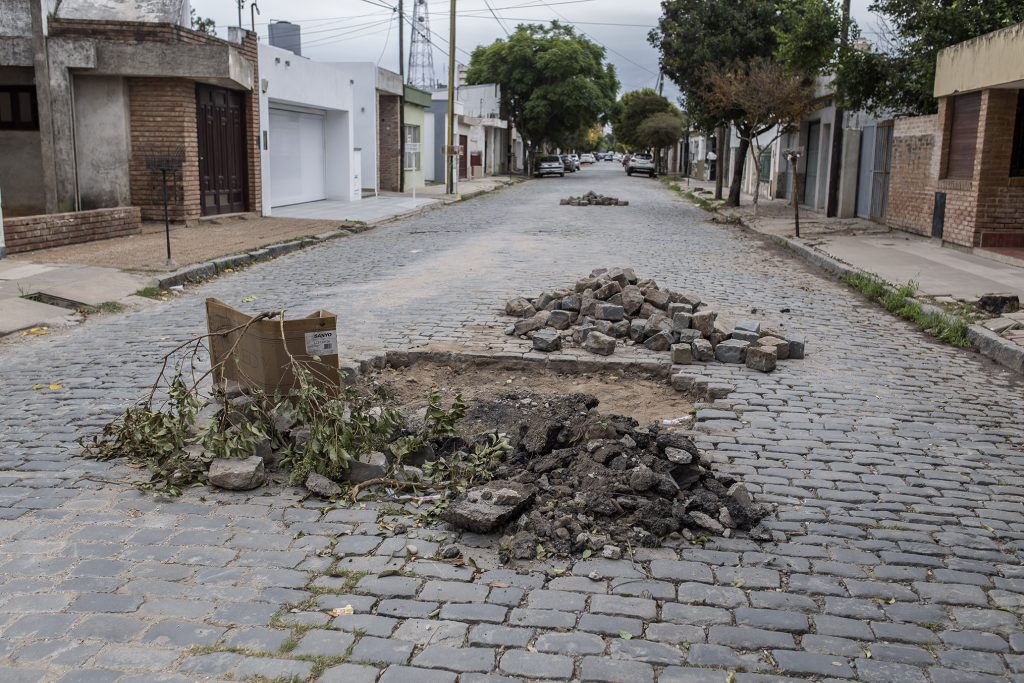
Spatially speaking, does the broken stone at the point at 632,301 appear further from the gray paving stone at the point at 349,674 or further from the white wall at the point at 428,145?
the white wall at the point at 428,145

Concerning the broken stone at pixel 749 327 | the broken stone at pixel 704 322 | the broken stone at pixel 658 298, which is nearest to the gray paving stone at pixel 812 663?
the broken stone at pixel 704 322

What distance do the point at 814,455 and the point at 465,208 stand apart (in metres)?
24.2

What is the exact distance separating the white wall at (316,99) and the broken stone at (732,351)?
16820mm

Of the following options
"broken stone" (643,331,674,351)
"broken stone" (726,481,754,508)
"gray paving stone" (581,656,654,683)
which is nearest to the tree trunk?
"broken stone" (643,331,674,351)

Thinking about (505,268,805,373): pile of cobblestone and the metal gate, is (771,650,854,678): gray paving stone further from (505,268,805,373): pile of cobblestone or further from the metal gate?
the metal gate

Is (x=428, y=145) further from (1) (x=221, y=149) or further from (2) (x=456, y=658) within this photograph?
(2) (x=456, y=658)

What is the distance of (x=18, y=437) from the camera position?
233 inches

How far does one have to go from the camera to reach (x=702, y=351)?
7.95 m

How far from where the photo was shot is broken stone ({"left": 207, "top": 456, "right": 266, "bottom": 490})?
499cm

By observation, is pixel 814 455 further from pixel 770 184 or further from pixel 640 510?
pixel 770 184

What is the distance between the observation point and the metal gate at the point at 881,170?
2184 cm

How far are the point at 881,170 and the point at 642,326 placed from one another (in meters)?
16.3

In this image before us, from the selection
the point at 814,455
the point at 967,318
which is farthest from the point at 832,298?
the point at 814,455

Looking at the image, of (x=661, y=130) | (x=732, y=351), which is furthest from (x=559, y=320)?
(x=661, y=130)
